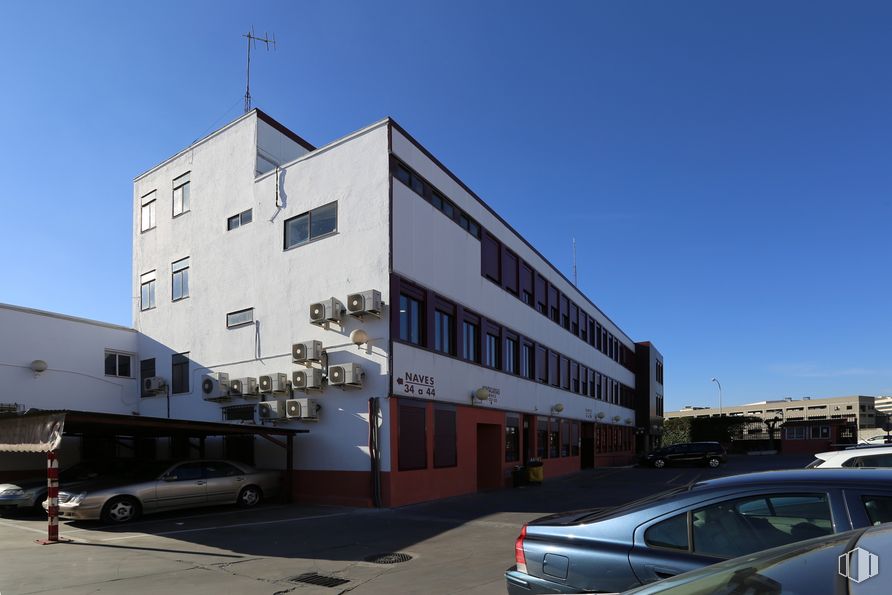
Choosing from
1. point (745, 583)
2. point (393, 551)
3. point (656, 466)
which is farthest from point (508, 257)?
point (745, 583)

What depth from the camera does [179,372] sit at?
22188 mm

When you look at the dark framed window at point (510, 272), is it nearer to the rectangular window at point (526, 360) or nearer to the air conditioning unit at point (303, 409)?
the rectangular window at point (526, 360)

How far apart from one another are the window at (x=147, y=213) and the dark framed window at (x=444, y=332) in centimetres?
1231

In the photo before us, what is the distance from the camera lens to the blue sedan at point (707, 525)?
3.65 metres

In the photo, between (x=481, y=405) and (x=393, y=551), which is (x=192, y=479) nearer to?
(x=393, y=551)

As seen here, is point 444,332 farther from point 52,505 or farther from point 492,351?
point 52,505

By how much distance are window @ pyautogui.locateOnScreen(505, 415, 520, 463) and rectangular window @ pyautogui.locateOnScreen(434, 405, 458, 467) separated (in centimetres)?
468

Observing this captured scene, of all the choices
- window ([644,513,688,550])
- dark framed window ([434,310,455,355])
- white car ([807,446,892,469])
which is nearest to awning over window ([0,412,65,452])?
dark framed window ([434,310,455,355])

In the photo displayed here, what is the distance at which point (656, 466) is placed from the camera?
38406 millimetres

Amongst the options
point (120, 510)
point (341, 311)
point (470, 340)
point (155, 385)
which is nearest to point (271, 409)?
point (341, 311)

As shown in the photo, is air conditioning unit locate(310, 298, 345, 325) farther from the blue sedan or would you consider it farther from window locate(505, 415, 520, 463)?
the blue sedan

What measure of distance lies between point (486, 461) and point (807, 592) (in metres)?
21.7

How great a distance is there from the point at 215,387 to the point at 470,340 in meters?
8.40

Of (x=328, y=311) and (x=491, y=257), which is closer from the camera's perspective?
(x=328, y=311)
